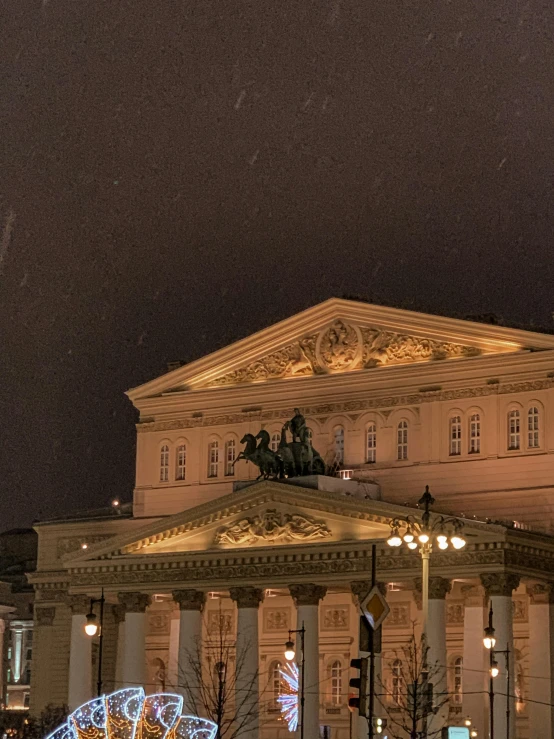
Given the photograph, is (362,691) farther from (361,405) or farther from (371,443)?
(361,405)

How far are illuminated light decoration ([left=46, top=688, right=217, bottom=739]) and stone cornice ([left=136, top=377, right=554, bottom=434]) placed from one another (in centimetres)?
1645

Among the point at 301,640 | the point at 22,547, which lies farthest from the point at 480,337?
the point at 22,547

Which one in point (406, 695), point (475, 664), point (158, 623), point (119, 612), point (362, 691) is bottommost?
point (362, 691)

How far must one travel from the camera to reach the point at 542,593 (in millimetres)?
69250

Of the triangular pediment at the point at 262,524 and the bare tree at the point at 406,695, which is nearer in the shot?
the bare tree at the point at 406,695

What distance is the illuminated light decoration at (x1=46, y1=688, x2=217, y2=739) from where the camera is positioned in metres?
54.1

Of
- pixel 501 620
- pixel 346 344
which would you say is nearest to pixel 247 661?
pixel 501 620

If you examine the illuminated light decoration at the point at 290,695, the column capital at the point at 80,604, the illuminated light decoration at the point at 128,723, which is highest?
the column capital at the point at 80,604

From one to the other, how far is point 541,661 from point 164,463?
23.3m

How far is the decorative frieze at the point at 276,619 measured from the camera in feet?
255

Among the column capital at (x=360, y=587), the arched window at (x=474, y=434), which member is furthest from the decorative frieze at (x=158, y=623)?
the arched window at (x=474, y=434)

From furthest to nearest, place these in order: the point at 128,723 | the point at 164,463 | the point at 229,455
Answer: the point at 164,463 → the point at 229,455 → the point at 128,723

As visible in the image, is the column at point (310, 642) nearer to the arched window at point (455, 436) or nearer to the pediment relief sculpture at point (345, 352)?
the arched window at point (455, 436)

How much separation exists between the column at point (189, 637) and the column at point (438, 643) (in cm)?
1114
